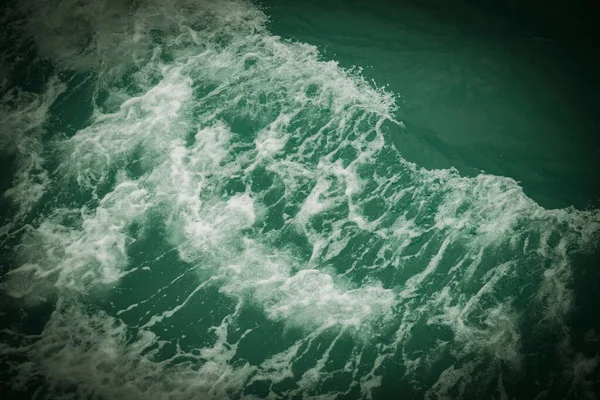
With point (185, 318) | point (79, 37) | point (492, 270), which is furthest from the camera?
point (79, 37)

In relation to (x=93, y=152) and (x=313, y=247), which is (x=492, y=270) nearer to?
(x=313, y=247)

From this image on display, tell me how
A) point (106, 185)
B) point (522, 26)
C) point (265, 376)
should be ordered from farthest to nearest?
1. point (522, 26)
2. point (106, 185)
3. point (265, 376)

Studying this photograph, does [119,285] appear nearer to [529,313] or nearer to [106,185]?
[106,185]

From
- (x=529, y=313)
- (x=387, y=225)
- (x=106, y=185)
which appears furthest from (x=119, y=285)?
(x=529, y=313)

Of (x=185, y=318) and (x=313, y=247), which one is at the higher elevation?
(x=313, y=247)

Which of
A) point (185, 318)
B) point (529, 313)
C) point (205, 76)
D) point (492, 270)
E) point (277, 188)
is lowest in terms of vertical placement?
point (185, 318)

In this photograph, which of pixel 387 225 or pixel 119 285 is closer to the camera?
pixel 119 285
